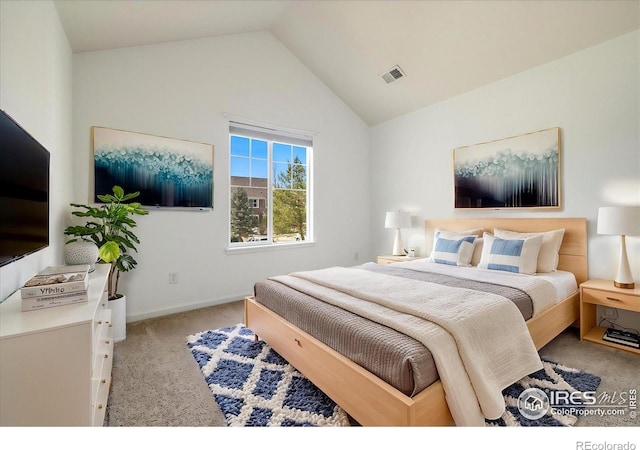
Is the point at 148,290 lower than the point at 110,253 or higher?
lower

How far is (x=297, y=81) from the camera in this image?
4113mm

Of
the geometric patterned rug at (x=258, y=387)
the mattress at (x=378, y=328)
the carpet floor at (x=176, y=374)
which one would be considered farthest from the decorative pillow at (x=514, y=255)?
the geometric patterned rug at (x=258, y=387)

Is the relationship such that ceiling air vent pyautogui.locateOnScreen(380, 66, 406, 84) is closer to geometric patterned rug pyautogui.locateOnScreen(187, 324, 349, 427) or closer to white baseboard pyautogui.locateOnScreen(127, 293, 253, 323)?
white baseboard pyautogui.locateOnScreen(127, 293, 253, 323)

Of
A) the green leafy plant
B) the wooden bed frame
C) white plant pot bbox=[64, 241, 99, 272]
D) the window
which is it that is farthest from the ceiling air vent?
white plant pot bbox=[64, 241, 99, 272]

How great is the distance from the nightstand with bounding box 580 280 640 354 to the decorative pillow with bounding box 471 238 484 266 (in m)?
0.88

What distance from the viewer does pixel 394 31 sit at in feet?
10.5

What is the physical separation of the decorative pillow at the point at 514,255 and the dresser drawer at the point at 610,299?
40 centimetres

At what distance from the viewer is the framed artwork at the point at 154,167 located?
2.83 m

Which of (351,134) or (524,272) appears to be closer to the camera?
(524,272)

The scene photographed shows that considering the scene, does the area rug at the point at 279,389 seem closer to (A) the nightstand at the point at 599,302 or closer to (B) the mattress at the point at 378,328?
(B) the mattress at the point at 378,328

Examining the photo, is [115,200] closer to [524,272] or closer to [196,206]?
[196,206]

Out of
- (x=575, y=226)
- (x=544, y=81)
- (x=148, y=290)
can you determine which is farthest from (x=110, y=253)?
(x=544, y=81)

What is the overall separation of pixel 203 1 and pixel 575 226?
13.0 feet

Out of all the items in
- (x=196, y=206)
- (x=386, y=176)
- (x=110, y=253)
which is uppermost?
(x=386, y=176)
